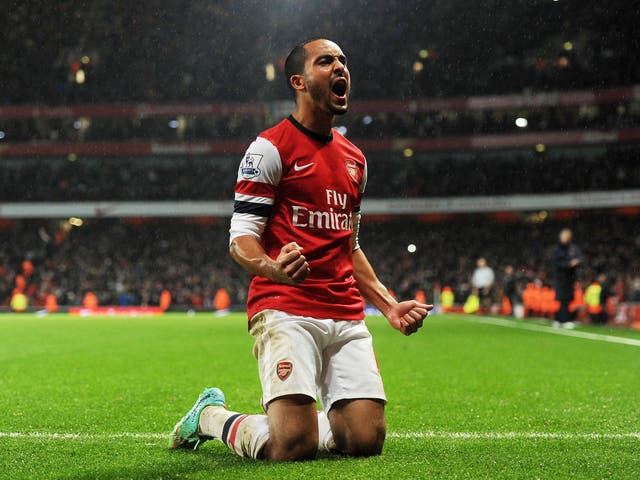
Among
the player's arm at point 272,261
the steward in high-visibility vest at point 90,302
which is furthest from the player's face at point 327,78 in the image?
the steward in high-visibility vest at point 90,302

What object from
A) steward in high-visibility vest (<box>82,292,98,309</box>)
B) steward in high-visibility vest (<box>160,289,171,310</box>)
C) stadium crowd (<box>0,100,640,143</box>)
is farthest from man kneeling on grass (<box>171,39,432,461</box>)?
stadium crowd (<box>0,100,640,143</box>)

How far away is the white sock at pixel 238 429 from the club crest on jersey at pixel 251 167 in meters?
1.19

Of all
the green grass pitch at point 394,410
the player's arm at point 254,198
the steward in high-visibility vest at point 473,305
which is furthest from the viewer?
the steward in high-visibility vest at point 473,305

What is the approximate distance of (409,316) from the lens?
3.93 metres

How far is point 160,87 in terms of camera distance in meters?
45.0

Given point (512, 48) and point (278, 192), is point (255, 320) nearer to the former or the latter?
point (278, 192)

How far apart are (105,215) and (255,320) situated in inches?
1528

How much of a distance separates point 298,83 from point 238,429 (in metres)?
1.80

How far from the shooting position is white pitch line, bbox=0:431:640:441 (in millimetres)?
4441

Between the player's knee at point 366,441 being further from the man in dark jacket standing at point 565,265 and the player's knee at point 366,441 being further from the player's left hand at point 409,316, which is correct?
the man in dark jacket standing at point 565,265

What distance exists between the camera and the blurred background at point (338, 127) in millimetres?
39219

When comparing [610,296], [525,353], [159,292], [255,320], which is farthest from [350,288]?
[159,292]

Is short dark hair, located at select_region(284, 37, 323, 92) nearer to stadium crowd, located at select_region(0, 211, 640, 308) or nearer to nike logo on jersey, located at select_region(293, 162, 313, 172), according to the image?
nike logo on jersey, located at select_region(293, 162, 313, 172)

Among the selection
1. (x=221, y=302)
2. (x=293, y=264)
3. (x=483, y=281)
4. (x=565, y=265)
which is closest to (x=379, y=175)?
(x=221, y=302)
